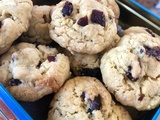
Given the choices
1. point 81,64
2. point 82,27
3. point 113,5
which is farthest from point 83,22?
point 113,5

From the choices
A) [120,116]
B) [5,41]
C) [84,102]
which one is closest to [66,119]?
[84,102]

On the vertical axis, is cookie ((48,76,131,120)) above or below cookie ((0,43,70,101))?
below

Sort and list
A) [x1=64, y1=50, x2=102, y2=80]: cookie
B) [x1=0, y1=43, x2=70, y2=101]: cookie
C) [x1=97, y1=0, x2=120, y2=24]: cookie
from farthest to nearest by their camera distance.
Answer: [x1=97, y1=0, x2=120, y2=24]: cookie
[x1=64, y1=50, x2=102, y2=80]: cookie
[x1=0, y1=43, x2=70, y2=101]: cookie

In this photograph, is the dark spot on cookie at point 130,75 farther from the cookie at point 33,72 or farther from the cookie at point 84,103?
the cookie at point 33,72

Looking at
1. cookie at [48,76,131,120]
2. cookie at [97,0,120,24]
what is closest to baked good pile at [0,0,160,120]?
cookie at [48,76,131,120]

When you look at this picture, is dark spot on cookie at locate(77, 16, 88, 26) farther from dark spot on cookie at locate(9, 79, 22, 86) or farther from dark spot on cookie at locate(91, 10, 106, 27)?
dark spot on cookie at locate(9, 79, 22, 86)

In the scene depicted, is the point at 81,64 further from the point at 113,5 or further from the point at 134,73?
the point at 113,5

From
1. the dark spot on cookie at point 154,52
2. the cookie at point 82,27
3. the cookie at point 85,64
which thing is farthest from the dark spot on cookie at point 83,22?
the dark spot on cookie at point 154,52

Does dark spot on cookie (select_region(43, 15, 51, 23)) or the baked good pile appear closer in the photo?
the baked good pile
